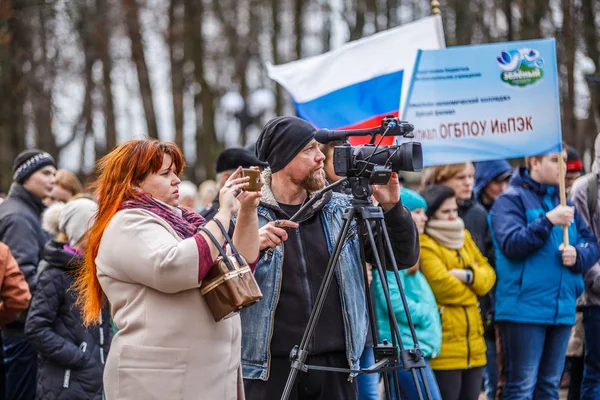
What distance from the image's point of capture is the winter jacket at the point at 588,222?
6605 millimetres

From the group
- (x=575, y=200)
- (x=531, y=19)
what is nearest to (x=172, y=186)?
(x=575, y=200)

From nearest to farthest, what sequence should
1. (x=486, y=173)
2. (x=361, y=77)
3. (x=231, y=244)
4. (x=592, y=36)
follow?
(x=231, y=244)
(x=361, y=77)
(x=486, y=173)
(x=592, y=36)

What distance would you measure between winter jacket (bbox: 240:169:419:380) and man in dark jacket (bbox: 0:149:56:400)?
2988 millimetres

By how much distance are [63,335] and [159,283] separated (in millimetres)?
2254

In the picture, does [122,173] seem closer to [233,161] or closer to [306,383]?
[306,383]

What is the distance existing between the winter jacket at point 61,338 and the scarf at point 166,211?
72.4 inches

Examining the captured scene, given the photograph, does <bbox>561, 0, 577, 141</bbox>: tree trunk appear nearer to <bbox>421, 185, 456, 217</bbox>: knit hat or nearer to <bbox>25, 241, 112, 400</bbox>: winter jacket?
<bbox>421, 185, 456, 217</bbox>: knit hat

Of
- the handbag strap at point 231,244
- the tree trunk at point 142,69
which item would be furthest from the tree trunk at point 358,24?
the handbag strap at point 231,244

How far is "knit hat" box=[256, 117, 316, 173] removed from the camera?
4441 millimetres

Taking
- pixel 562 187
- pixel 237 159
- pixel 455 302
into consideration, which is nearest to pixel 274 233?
pixel 455 302

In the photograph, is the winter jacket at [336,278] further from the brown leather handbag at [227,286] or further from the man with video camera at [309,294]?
the brown leather handbag at [227,286]

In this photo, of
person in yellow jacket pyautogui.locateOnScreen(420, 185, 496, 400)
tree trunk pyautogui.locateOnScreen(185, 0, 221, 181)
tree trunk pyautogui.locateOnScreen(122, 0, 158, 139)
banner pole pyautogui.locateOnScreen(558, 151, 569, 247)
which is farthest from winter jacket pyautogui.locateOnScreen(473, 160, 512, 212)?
tree trunk pyautogui.locateOnScreen(185, 0, 221, 181)

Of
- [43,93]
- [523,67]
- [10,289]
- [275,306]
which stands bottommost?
[10,289]

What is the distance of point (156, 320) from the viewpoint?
12.0ft
